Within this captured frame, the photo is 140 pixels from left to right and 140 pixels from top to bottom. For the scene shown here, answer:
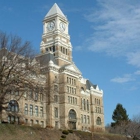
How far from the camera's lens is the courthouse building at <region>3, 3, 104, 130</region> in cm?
6825

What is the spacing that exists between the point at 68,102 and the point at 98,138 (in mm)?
18745

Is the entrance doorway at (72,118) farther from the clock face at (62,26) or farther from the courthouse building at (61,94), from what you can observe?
the clock face at (62,26)

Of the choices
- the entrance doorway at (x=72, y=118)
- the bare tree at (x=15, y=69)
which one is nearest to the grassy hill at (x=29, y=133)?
the bare tree at (x=15, y=69)

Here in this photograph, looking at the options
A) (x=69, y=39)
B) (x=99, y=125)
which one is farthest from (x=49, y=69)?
(x=99, y=125)

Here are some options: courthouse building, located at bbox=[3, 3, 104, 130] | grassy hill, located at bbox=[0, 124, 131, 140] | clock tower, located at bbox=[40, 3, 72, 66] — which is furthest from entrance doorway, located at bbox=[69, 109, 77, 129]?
grassy hill, located at bbox=[0, 124, 131, 140]

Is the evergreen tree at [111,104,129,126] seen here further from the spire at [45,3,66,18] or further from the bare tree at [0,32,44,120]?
the bare tree at [0,32,44,120]

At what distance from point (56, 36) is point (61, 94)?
1851 cm

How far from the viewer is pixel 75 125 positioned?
245ft

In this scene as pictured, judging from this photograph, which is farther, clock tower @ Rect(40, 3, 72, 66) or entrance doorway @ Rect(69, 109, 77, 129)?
clock tower @ Rect(40, 3, 72, 66)

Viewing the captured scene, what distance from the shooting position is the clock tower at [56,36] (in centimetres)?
8294

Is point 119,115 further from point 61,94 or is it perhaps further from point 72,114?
point 61,94

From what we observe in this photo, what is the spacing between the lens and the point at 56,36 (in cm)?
8431

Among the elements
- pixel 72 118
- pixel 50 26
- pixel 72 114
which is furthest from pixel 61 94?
pixel 50 26

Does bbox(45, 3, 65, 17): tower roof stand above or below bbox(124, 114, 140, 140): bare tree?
above
